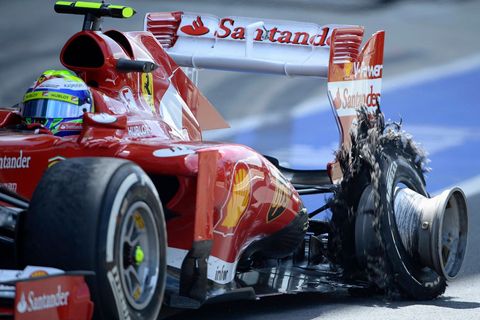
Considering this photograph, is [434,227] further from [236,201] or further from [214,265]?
[214,265]

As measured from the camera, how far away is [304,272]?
6.45m

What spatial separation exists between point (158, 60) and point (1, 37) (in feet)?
27.5

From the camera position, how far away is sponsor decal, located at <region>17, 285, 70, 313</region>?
12.6 ft

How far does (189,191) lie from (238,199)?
0.31m

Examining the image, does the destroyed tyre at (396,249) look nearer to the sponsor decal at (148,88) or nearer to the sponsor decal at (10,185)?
Result: the sponsor decal at (148,88)

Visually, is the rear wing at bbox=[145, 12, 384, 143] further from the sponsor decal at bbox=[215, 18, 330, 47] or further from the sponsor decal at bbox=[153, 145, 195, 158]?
the sponsor decal at bbox=[153, 145, 195, 158]

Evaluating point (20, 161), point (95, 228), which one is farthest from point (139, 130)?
point (95, 228)

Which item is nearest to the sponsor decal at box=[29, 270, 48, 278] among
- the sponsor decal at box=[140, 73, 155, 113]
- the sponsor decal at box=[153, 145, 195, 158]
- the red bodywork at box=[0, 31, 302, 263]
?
the red bodywork at box=[0, 31, 302, 263]

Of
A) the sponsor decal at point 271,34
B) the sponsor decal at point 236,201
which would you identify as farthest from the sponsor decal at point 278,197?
the sponsor decal at point 271,34

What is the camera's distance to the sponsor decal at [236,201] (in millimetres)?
5414

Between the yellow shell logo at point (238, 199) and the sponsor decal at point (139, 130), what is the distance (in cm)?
54

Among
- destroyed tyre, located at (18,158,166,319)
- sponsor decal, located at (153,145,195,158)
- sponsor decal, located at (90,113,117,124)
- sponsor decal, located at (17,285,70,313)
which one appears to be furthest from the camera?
sponsor decal, located at (90,113,117,124)

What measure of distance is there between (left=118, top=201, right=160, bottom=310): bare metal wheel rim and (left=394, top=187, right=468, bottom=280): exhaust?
221 centimetres

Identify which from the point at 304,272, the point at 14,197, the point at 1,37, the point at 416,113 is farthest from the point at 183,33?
the point at 1,37
